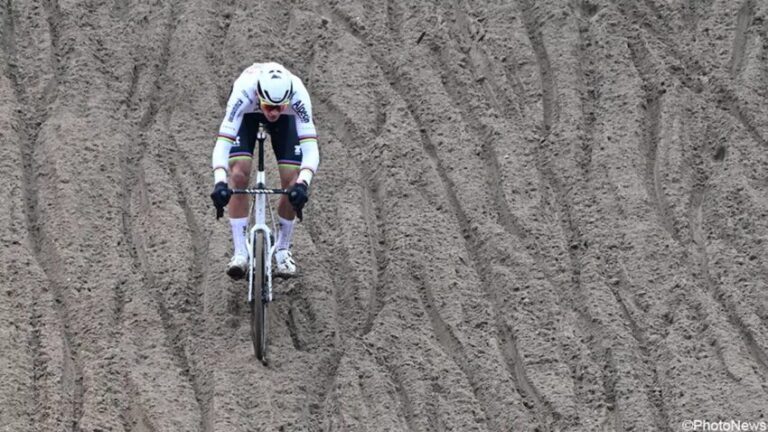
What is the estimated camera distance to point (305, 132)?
11211mm

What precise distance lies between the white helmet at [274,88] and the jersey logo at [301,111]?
13.8 inches

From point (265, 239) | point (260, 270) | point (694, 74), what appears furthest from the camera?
point (694, 74)

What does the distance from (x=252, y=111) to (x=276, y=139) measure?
0.34 metres

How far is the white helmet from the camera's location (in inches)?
421

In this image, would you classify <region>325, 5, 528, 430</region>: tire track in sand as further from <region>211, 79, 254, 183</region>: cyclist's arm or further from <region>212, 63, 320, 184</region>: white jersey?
<region>211, 79, 254, 183</region>: cyclist's arm

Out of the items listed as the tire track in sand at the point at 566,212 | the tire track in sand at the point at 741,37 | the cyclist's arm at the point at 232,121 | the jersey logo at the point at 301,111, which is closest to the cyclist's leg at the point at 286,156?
the jersey logo at the point at 301,111

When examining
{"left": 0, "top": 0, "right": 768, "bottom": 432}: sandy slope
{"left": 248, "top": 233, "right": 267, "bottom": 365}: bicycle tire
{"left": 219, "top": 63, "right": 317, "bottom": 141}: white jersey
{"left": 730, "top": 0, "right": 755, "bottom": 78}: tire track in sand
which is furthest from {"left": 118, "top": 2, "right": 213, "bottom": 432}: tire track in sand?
{"left": 730, "top": 0, "right": 755, "bottom": 78}: tire track in sand

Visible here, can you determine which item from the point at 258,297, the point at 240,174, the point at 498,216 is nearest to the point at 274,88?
the point at 240,174

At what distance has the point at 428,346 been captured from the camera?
11188 millimetres

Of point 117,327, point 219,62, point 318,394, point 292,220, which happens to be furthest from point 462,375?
point 219,62

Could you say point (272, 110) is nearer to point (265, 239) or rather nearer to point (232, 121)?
point (232, 121)

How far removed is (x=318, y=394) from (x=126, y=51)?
5116 mm

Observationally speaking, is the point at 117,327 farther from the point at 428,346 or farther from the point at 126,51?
the point at 126,51

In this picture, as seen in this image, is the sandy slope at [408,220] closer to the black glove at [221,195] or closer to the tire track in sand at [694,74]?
the tire track in sand at [694,74]
